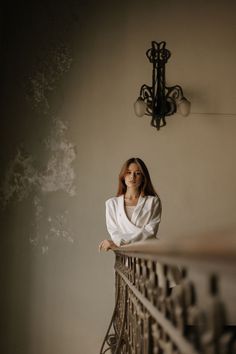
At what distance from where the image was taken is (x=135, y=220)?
3.10 meters

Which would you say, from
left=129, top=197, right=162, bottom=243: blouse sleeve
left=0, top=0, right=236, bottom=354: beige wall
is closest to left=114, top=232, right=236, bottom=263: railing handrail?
left=129, top=197, right=162, bottom=243: blouse sleeve

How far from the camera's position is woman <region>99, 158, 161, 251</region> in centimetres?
300

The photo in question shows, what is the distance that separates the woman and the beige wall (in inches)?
37.0

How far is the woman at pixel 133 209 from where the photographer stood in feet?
9.85

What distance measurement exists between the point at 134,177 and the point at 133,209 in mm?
264

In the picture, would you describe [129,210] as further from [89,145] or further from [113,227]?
[89,145]

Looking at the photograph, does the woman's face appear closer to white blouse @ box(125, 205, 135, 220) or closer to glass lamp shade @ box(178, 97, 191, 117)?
white blouse @ box(125, 205, 135, 220)

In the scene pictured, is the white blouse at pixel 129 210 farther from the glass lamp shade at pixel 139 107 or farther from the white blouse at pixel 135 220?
the glass lamp shade at pixel 139 107

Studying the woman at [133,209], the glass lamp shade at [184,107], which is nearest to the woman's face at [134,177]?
the woman at [133,209]

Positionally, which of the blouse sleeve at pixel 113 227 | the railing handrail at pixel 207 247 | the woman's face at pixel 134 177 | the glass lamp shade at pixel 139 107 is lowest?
the blouse sleeve at pixel 113 227

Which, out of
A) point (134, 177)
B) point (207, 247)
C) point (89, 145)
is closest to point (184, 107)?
point (89, 145)

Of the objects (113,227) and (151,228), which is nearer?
(151,228)

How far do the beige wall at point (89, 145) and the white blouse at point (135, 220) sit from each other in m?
0.97

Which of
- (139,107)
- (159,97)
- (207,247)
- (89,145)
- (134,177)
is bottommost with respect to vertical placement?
(207,247)
